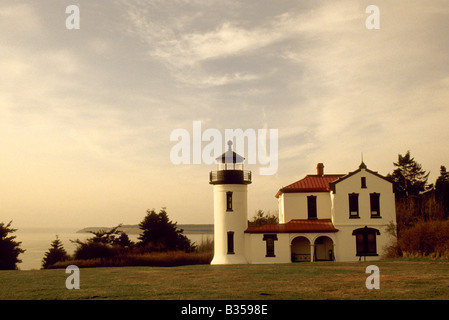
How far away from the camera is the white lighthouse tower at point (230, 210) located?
3538cm

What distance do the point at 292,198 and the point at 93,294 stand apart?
956 inches

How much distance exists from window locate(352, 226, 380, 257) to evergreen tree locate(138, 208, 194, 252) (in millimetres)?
16851

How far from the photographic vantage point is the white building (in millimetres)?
34719

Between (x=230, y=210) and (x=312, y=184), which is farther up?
(x=312, y=184)

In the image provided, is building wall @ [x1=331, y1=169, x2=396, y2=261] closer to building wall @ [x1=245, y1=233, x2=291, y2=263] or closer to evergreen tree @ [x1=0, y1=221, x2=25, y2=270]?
building wall @ [x1=245, y1=233, x2=291, y2=263]

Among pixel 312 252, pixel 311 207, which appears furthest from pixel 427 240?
pixel 311 207

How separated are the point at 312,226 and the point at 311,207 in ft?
6.90

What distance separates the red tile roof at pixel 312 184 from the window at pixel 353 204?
2.20 m

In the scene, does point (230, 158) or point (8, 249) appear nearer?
point (230, 158)

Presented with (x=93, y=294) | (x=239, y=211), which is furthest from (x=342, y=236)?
(x=93, y=294)

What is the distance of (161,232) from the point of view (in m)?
45.7

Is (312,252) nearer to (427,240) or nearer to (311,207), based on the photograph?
(311,207)

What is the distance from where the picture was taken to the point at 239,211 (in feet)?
117
